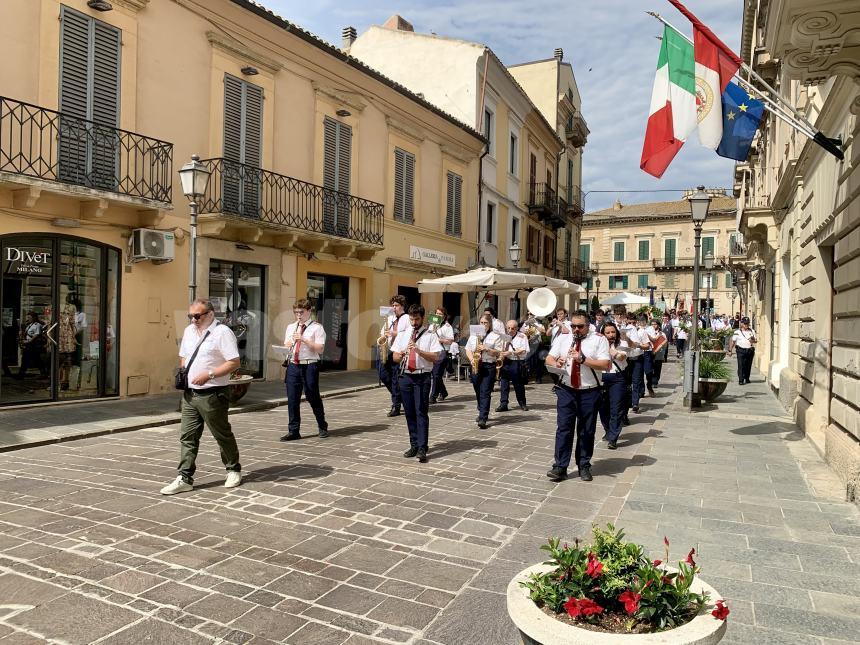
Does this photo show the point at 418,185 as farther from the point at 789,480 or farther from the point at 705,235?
the point at 705,235

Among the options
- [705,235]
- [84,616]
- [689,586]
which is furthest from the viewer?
[705,235]

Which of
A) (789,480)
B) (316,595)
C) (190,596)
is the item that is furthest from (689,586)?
(789,480)

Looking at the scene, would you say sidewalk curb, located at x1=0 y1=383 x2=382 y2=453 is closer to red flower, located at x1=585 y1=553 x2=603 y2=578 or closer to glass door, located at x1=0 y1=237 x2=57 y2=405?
glass door, located at x1=0 y1=237 x2=57 y2=405

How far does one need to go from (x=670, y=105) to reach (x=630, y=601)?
642 cm

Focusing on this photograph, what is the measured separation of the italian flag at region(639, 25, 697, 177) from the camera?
23.7 ft

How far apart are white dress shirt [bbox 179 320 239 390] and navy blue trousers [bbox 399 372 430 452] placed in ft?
6.87

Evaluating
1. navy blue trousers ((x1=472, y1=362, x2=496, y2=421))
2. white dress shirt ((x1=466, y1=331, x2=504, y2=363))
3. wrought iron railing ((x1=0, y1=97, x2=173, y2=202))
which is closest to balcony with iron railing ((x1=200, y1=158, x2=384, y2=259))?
wrought iron railing ((x1=0, y1=97, x2=173, y2=202))

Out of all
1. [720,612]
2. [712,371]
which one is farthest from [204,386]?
[712,371]

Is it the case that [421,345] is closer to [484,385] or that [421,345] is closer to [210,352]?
[210,352]

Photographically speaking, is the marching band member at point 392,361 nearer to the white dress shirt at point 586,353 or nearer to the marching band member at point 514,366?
the marching band member at point 514,366

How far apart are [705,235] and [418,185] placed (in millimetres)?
46052

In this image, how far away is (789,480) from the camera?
21.9 ft

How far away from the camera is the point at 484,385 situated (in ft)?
32.8

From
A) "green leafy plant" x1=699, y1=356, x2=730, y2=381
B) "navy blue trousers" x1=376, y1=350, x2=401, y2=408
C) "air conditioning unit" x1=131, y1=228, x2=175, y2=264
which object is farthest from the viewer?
"green leafy plant" x1=699, y1=356, x2=730, y2=381
